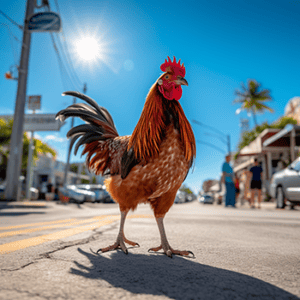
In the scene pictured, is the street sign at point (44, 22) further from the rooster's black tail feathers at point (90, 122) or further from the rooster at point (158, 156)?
the rooster at point (158, 156)

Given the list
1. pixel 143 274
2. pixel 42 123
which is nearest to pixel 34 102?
pixel 42 123

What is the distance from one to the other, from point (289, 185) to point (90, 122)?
871 cm

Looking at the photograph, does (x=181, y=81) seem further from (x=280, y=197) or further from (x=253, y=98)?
(x=253, y=98)

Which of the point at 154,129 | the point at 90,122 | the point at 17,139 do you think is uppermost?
the point at 17,139

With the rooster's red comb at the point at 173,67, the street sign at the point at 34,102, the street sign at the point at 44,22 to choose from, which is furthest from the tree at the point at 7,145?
the rooster's red comb at the point at 173,67

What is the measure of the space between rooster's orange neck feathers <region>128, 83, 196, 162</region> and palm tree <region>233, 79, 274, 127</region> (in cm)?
4195

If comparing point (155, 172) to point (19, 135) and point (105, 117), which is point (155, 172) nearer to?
point (105, 117)

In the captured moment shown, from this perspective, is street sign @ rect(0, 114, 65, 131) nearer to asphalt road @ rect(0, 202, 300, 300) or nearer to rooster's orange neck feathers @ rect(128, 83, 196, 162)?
rooster's orange neck feathers @ rect(128, 83, 196, 162)

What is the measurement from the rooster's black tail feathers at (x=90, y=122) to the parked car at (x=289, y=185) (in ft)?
26.4

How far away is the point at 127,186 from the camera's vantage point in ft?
7.66

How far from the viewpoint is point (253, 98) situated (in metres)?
41.5

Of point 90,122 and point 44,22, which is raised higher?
point 44,22

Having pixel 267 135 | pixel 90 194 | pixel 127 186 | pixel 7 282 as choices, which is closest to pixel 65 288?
pixel 7 282

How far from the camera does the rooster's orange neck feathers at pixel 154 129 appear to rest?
2336mm
